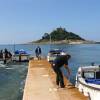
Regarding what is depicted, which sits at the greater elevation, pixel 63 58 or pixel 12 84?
pixel 63 58

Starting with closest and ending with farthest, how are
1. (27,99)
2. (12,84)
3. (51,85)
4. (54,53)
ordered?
(27,99), (51,85), (12,84), (54,53)

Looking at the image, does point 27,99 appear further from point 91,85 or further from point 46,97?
point 91,85

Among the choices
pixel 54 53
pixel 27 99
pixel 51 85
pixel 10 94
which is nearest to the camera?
pixel 27 99

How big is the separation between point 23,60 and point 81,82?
1075 inches

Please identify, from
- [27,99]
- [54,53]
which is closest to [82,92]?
[27,99]

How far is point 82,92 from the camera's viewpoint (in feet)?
54.0

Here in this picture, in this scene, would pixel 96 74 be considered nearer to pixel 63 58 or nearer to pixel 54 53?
pixel 63 58

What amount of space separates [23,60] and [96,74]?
24.8 m

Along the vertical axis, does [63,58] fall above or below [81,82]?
above

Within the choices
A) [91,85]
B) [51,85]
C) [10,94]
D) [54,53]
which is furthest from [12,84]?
[54,53]

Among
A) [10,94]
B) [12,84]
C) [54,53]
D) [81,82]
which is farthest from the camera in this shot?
[54,53]

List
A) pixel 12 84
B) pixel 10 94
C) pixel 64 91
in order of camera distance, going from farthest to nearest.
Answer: pixel 12 84 → pixel 10 94 → pixel 64 91

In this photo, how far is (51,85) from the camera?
59.9 ft

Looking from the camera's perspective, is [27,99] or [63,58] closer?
[27,99]
